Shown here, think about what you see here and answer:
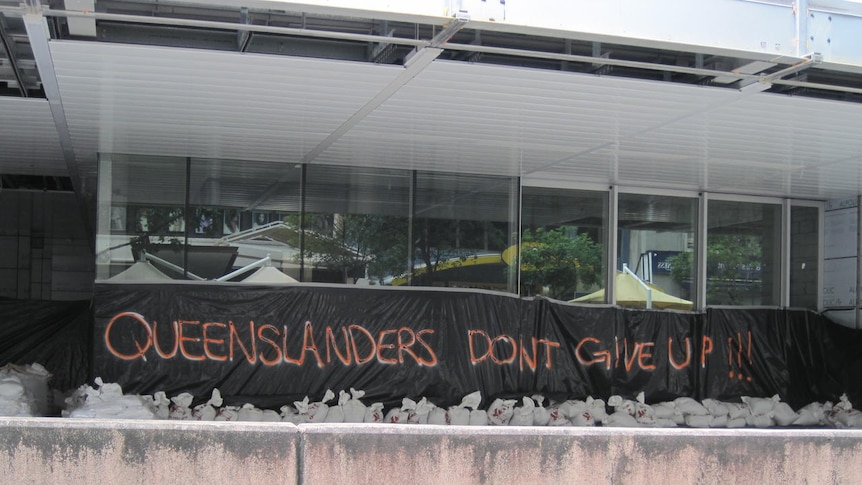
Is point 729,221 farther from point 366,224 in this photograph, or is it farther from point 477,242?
point 366,224

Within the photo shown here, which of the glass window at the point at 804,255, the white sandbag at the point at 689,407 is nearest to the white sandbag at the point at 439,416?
the white sandbag at the point at 689,407

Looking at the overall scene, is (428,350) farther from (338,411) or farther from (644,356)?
(644,356)

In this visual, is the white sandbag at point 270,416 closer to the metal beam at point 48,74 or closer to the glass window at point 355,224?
the glass window at point 355,224

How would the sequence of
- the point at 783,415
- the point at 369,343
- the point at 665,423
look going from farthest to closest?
the point at 783,415
the point at 665,423
the point at 369,343

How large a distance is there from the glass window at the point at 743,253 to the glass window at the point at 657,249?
333 mm

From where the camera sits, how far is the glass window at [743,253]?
1176 centimetres

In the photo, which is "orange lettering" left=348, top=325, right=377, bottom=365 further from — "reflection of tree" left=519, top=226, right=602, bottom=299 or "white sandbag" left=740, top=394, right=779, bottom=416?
"white sandbag" left=740, top=394, right=779, bottom=416

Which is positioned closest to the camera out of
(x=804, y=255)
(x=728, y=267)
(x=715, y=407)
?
(x=715, y=407)

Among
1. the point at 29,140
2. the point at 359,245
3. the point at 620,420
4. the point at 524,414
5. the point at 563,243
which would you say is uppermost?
the point at 29,140

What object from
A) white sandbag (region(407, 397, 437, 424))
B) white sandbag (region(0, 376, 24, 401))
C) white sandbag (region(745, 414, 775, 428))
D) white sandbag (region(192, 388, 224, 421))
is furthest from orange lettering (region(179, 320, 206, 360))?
white sandbag (region(745, 414, 775, 428))

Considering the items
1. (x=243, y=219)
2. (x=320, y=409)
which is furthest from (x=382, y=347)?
(x=243, y=219)

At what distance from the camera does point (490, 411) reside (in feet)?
32.3

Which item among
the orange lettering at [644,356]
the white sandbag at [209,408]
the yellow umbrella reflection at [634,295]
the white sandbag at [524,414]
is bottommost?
the white sandbag at [524,414]

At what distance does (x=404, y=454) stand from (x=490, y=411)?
5.36 meters
